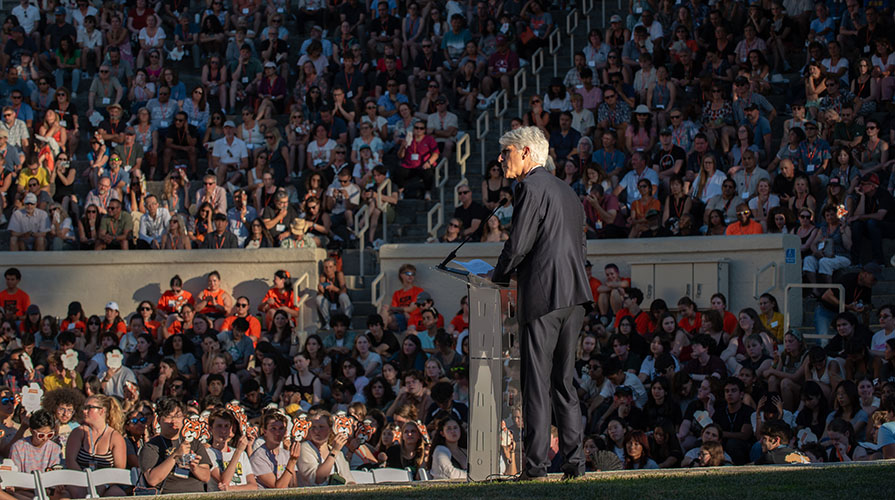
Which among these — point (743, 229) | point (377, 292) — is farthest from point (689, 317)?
point (377, 292)

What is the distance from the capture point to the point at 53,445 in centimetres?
1048

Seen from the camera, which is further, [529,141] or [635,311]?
[635,311]

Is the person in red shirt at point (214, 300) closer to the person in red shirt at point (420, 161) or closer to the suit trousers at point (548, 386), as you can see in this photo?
the person in red shirt at point (420, 161)

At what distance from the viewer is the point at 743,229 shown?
53.1 ft

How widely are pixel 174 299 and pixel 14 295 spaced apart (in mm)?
2402

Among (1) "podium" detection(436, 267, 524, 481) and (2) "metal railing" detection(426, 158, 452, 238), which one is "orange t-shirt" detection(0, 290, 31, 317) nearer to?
(2) "metal railing" detection(426, 158, 452, 238)

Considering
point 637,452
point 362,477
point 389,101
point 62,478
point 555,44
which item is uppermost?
point 555,44

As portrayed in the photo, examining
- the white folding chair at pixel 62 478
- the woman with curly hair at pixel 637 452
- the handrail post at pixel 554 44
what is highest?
the handrail post at pixel 554 44

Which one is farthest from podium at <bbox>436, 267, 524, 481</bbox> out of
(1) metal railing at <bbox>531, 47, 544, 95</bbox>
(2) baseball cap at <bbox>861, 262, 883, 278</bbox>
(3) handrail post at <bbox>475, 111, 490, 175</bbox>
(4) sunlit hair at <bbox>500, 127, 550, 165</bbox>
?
(1) metal railing at <bbox>531, 47, 544, 95</bbox>

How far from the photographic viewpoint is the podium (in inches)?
280

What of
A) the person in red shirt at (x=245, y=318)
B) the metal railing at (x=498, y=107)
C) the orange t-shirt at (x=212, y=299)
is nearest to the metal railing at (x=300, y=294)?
the person in red shirt at (x=245, y=318)

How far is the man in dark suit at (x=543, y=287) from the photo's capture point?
264 inches

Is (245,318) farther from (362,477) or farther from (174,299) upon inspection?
(362,477)

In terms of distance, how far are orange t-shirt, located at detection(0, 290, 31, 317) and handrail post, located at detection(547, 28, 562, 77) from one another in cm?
895
